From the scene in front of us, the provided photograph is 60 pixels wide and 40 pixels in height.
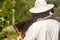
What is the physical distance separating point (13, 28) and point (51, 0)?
0.60m

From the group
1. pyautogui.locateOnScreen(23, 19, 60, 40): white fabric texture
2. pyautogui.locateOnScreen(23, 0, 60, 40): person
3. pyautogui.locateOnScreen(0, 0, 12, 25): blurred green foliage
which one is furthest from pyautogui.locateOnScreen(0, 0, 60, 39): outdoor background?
pyautogui.locateOnScreen(23, 19, 60, 40): white fabric texture

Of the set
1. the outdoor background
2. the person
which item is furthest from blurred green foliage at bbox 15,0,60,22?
the person

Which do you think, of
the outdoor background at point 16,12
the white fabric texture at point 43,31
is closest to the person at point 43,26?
the white fabric texture at point 43,31

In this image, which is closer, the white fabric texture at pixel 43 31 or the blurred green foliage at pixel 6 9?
the white fabric texture at pixel 43 31

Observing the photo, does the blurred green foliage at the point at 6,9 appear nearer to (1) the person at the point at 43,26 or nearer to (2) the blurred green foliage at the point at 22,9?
(2) the blurred green foliage at the point at 22,9

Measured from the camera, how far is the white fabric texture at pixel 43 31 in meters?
1.76

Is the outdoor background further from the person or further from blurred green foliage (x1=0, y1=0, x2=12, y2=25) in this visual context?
the person

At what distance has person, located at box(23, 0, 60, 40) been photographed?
1769 millimetres

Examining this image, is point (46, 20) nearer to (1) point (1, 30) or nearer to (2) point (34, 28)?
(2) point (34, 28)

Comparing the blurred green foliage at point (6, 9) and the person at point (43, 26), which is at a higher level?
the person at point (43, 26)

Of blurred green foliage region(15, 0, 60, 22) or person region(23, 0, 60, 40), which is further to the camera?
blurred green foliage region(15, 0, 60, 22)

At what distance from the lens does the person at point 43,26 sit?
177 cm

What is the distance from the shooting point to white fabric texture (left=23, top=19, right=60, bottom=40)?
5.79 ft

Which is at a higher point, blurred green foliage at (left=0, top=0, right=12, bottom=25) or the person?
the person
